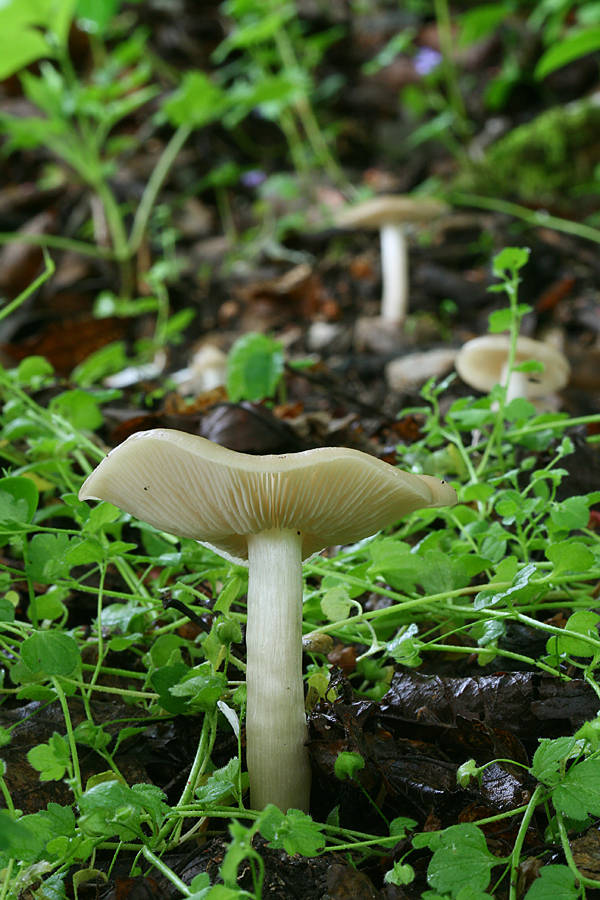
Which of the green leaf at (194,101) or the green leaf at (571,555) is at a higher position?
the green leaf at (194,101)

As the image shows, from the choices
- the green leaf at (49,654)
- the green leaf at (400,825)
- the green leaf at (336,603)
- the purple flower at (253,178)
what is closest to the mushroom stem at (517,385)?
the green leaf at (336,603)

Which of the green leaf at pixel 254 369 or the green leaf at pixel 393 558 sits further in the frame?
the green leaf at pixel 254 369

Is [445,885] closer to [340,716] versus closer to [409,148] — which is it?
[340,716]

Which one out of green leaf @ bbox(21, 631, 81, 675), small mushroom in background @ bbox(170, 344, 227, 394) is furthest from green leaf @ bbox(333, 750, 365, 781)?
small mushroom in background @ bbox(170, 344, 227, 394)

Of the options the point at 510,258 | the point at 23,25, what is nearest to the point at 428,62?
the point at 23,25

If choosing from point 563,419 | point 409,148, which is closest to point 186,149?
point 409,148

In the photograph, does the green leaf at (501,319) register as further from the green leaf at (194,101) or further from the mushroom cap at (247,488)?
the green leaf at (194,101)
